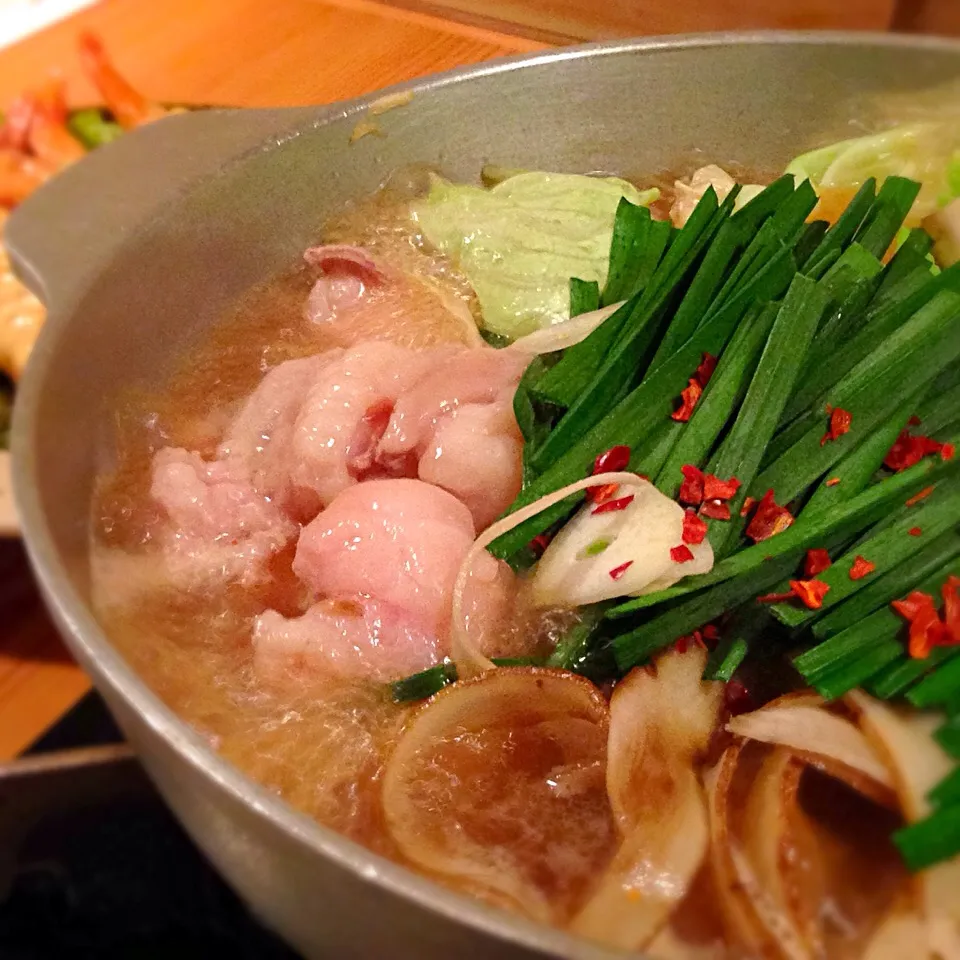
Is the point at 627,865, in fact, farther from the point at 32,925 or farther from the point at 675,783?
the point at 32,925

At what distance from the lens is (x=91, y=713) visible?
1.12m

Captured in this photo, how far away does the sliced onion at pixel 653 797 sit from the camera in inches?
31.2

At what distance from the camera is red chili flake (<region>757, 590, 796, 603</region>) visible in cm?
100

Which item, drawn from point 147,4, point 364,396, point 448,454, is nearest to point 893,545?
point 448,454

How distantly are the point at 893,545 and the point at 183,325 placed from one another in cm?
102

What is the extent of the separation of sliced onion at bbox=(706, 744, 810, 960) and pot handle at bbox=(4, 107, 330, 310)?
943 millimetres

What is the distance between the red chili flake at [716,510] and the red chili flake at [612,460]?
0.11m

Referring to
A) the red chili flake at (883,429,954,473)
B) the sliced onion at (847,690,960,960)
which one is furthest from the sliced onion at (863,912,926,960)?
the red chili flake at (883,429,954,473)

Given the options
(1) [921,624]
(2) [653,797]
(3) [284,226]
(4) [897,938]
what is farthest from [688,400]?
(3) [284,226]

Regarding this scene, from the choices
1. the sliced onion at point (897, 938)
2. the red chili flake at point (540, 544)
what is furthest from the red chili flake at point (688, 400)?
the sliced onion at point (897, 938)

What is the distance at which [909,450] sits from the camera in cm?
106

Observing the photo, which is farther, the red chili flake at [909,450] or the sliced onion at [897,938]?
the red chili flake at [909,450]

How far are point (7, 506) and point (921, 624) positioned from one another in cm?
98

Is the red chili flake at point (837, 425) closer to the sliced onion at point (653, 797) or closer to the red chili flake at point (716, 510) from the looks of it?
the red chili flake at point (716, 510)
